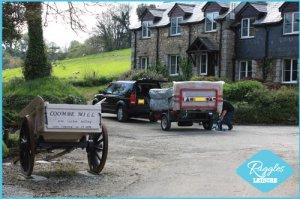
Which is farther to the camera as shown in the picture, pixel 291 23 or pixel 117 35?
pixel 117 35

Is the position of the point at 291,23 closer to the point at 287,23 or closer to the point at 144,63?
the point at 287,23

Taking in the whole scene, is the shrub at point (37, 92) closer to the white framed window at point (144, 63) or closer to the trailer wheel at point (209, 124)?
the trailer wheel at point (209, 124)

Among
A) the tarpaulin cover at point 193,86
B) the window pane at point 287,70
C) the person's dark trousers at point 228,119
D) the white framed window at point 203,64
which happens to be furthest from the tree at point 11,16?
the white framed window at point 203,64

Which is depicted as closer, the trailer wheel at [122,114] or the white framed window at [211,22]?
the trailer wheel at [122,114]

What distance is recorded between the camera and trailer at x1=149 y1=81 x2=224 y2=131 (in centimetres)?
1842

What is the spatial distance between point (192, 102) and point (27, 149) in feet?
31.7

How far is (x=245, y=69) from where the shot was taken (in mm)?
36469

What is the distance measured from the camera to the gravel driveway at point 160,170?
8422 millimetres

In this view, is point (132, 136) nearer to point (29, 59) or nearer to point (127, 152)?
point (127, 152)

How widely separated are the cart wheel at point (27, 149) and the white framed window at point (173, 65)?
103 ft

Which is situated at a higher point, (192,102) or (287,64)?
(287,64)

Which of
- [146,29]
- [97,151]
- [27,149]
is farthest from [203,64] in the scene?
[27,149]

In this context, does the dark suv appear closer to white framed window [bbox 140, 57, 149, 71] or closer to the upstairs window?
white framed window [bbox 140, 57, 149, 71]

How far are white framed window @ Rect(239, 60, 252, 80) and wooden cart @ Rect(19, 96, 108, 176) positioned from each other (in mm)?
27122
